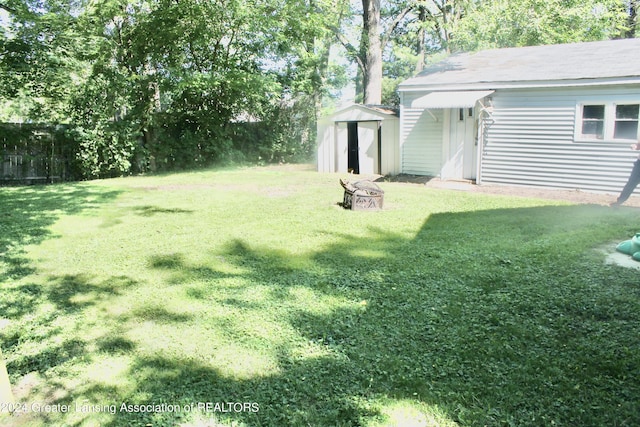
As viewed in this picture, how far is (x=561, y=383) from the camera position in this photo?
2.79m

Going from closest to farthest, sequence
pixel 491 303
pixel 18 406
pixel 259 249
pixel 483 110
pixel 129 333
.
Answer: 1. pixel 18 406
2. pixel 129 333
3. pixel 491 303
4. pixel 259 249
5. pixel 483 110

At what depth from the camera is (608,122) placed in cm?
992

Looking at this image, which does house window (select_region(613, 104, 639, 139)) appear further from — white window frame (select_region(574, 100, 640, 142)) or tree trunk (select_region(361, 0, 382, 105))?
tree trunk (select_region(361, 0, 382, 105))

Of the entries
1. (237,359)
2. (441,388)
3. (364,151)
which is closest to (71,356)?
(237,359)

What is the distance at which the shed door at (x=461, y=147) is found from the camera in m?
12.4

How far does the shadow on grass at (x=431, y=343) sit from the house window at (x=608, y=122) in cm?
558

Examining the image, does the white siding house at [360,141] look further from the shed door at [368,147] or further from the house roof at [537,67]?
the house roof at [537,67]

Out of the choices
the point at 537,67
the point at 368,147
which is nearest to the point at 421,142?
the point at 368,147

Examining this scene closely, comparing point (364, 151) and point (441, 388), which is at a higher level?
point (364, 151)

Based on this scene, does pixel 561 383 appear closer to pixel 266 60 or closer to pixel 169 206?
pixel 169 206

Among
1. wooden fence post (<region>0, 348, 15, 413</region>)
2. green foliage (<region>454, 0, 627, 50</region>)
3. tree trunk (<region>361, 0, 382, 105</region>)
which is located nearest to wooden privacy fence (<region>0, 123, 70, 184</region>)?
tree trunk (<region>361, 0, 382, 105</region>)

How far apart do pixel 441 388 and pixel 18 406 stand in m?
2.42

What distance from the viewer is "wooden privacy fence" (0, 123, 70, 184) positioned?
13.2 m

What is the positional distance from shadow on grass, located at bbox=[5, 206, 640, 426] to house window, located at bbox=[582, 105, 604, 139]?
5754 millimetres
